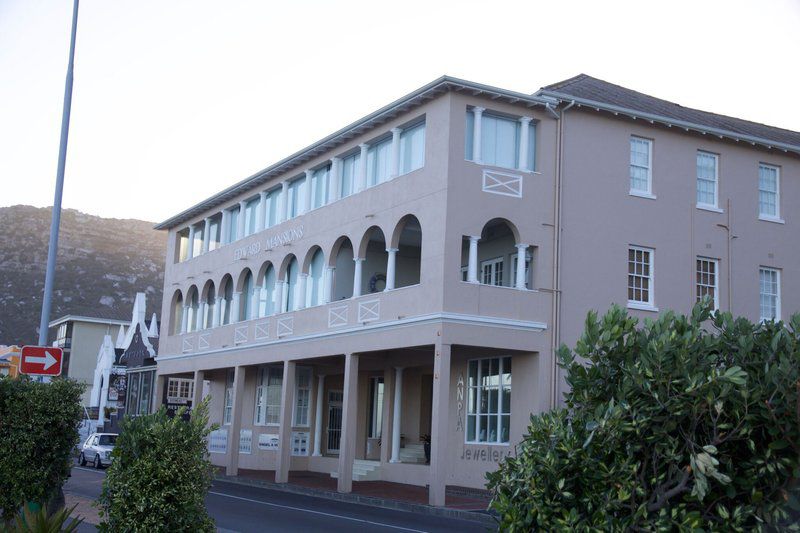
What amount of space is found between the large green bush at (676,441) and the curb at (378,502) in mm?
11910

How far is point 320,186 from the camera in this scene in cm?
3184

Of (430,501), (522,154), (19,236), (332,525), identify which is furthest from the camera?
(19,236)

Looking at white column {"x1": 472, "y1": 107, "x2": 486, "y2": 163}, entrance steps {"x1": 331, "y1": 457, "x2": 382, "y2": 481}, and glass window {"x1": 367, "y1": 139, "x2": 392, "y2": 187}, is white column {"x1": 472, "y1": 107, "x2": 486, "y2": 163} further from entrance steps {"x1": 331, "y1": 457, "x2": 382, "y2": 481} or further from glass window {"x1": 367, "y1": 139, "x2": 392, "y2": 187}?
entrance steps {"x1": 331, "y1": 457, "x2": 382, "y2": 481}

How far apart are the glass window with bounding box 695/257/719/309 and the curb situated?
1009 cm

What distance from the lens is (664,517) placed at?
542 cm

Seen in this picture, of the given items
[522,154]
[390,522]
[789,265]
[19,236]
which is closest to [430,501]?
[390,522]

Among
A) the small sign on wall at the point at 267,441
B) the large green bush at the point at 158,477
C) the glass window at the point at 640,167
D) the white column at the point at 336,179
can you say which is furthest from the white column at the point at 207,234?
the large green bush at the point at 158,477

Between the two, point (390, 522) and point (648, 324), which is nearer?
point (648, 324)

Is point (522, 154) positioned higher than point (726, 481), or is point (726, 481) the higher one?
point (522, 154)

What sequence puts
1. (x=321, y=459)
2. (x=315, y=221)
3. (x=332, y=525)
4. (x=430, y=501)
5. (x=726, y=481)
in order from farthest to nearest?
1. (x=321, y=459)
2. (x=315, y=221)
3. (x=430, y=501)
4. (x=332, y=525)
5. (x=726, y=481)

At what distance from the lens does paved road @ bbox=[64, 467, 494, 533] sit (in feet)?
61.9

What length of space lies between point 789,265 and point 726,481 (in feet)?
84.5

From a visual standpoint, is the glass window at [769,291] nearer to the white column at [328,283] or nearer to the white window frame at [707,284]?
the white window frame at [707,284]

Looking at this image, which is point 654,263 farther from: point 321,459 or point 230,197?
point 230,197
